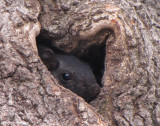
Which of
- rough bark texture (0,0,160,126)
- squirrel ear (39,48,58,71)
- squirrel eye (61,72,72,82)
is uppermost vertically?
rough bark texture (0,0,160,126)

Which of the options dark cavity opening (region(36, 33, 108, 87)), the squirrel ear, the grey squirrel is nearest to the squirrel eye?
the grey squirrel

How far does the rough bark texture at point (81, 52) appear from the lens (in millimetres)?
1988

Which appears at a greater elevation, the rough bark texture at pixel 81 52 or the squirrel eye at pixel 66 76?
the rough bark texture at pixel 81 52

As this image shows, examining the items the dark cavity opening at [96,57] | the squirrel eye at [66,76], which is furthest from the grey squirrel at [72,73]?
the dark cavity opening at [96,57]

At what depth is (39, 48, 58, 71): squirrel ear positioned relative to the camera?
8.94 ft

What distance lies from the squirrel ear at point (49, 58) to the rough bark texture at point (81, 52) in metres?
0.13

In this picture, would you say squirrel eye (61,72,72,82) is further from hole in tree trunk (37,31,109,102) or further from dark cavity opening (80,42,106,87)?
dark cavity opening (80,42,106,87)

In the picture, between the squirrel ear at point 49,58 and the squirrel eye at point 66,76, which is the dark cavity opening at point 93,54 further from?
the squirrel eye at point 66,76

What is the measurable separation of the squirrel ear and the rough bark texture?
13 centimetres

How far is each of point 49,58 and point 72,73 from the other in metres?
0.29

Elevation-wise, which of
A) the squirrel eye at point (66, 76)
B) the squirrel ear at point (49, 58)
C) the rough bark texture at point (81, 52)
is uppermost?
the rough bark texture at point (81, 52)

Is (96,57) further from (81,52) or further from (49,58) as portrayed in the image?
(49,58)

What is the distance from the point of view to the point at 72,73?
2.92 metres

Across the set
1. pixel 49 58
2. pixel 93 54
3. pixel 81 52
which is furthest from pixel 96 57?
pixel 49 58
